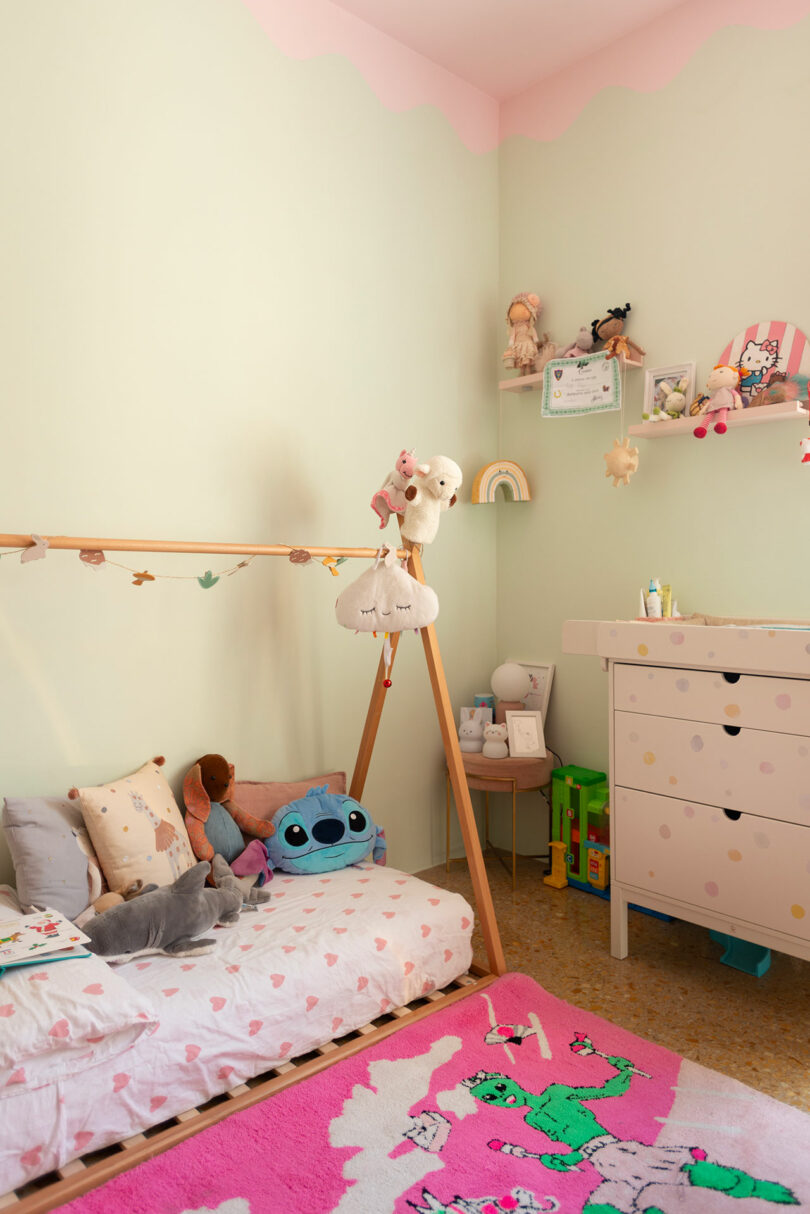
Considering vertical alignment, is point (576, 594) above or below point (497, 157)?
below

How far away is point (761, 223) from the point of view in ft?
8.49

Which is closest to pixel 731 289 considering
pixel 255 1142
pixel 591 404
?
pixel 591 404

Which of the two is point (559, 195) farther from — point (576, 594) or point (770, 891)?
point (770, 891)

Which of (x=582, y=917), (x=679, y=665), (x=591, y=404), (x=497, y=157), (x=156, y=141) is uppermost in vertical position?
(x=497, y=157)

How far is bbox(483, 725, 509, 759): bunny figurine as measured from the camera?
9.98ft

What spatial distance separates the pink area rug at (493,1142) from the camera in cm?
150

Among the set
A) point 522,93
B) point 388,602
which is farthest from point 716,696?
point 522,93

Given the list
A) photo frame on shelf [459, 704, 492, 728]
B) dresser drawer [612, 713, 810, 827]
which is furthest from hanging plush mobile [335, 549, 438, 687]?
photo frame on shelf [459, 704, 492, 728]

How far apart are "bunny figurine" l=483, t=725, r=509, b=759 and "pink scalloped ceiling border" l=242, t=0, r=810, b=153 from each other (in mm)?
2298

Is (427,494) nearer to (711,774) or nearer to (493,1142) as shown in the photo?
(711,774)

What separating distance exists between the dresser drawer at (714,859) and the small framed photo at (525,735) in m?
0.59

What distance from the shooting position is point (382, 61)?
2.98 meters

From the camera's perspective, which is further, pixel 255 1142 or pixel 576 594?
pixel 576 594

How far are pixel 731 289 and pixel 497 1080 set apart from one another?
7.85 feet
